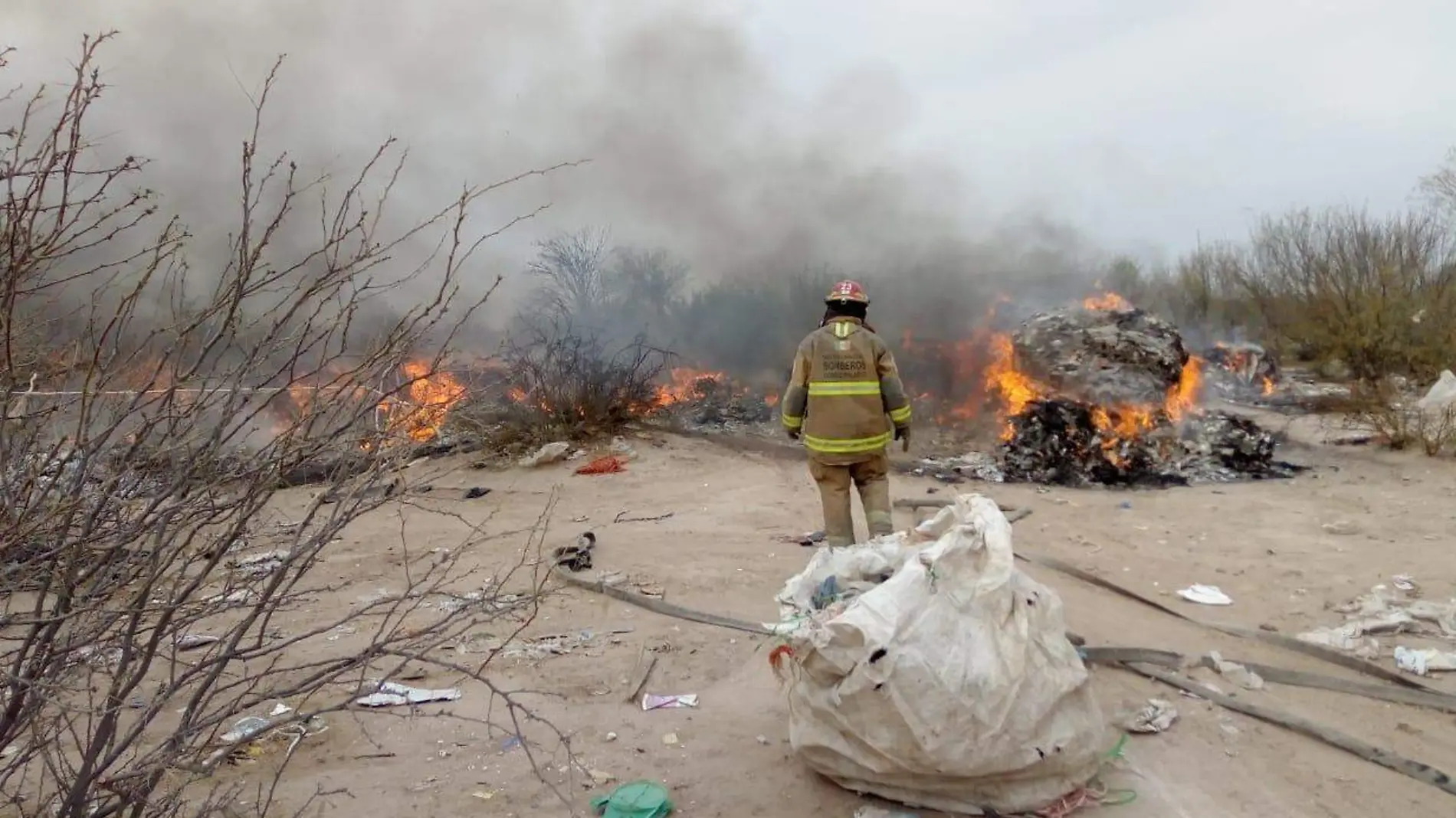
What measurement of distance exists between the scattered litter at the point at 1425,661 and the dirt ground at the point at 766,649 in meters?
0.36

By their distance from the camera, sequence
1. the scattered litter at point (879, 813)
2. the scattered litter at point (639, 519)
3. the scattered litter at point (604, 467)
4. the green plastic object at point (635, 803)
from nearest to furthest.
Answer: the scattered litter at point (879, 813) < the green plastic object at point (635, 803) < the scattered litter at point (639, 519) < the scattered litter at point (604, 467)

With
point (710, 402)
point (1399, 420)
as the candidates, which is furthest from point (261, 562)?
point (1399, 420)

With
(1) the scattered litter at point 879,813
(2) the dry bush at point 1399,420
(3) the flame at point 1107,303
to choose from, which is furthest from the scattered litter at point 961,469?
(1) the scattered litter at point 879,813

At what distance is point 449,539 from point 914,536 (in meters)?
4.30

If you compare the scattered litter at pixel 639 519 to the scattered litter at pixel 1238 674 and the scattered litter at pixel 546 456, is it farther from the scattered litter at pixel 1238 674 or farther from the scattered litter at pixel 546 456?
the scattered litter at pixel 1238 674

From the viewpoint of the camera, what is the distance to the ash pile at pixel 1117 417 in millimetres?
7977

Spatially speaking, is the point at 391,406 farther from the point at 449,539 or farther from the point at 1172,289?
the point at 1172,289

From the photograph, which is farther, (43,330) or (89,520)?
(43,330)

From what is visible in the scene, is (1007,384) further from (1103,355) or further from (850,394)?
(850,394)

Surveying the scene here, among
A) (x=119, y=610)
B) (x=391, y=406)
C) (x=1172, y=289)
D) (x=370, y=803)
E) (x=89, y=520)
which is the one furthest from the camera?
(x=1172, y=289)

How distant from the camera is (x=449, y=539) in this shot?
6.34 m

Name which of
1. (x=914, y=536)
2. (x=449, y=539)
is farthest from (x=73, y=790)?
(x=449, y=539)

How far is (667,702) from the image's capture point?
326cm

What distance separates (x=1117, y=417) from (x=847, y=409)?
5.01 metres
